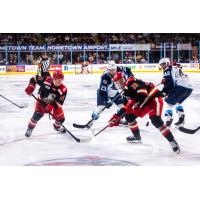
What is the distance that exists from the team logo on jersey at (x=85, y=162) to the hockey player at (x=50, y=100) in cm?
32

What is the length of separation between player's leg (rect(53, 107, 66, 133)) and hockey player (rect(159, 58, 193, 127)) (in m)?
0.84

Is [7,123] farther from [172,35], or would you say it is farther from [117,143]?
[172,35]

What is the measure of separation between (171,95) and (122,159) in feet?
2.31

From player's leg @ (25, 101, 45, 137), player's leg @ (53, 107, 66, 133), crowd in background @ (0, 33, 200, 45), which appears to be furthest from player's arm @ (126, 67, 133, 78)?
player's leg @ (25, 101, 45, 137)

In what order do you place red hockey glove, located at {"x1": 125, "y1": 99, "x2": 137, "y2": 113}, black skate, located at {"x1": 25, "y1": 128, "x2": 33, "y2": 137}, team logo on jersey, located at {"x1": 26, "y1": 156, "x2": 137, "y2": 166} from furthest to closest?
black skate, located at {"x1": 25, "y1": 128, "x2": 33, "y2": 137}
red hockey glove, located at {"x1": 125, "y1": 99, "x2": 137, "y2": 113}
team logo on jersey, located at {"x1": 26, "y1": 156, "x2": 137, "y2": 166}

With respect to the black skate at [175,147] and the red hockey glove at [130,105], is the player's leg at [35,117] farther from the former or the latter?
the black skate at [175,147]

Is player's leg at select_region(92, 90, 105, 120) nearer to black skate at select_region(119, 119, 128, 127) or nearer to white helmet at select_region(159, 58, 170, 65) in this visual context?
black skate at select_region(119, 119, 128, 127)

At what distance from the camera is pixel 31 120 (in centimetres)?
414

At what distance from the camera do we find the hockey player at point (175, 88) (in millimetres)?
4160

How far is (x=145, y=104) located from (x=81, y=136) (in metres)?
0.58

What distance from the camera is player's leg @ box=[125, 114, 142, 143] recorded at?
4.00 m

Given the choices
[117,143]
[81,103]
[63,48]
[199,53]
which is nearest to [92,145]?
[117,143]

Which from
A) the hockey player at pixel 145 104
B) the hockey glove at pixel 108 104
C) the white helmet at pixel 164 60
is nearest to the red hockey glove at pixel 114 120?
the hockey player at pixel 145 104

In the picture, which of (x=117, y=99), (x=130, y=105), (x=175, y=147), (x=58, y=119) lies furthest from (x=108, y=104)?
(x=175, y=147)
